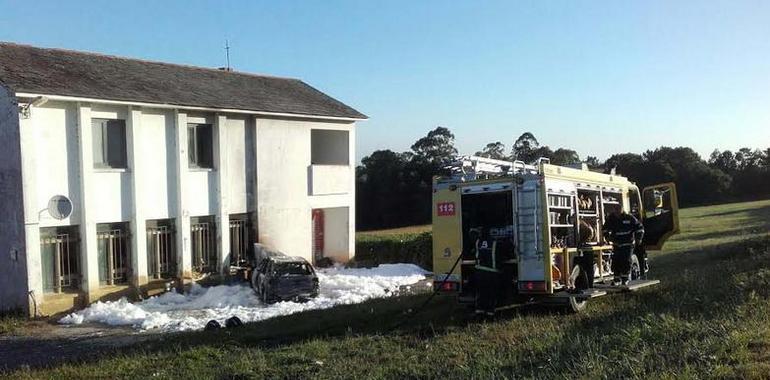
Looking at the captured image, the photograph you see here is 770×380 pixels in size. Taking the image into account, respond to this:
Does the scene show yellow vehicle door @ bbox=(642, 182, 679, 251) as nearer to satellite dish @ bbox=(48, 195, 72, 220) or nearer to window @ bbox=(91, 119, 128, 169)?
window @ bbox=(91, 119, 128, 169)

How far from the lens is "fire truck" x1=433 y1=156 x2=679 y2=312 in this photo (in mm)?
11086

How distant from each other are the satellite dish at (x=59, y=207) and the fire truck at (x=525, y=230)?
38.9 feet

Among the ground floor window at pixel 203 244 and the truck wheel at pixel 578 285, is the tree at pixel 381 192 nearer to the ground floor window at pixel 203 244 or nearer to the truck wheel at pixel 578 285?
the ground floor window at pixel 203 244

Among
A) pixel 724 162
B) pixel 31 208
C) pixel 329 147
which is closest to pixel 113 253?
pixel 31 208

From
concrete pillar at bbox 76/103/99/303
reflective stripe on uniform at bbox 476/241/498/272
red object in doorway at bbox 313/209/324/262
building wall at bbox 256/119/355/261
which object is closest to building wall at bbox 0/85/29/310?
concrete pillar at bbox 76/103/99/303

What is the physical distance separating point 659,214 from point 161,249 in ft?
49.9

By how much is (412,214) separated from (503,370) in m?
53.2

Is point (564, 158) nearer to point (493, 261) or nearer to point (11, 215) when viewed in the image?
point (493, 261)

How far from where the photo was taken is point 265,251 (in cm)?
2320

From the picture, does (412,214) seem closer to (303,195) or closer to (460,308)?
(303,195)

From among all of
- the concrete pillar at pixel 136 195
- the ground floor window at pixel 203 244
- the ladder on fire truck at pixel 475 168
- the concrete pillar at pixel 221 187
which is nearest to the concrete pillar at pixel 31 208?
the concrete pillar at pixel 136 195

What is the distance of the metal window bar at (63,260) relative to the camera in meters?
18.6

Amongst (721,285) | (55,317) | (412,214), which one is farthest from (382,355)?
(412,214)

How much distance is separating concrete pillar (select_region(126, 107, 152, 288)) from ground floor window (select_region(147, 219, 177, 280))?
517mm
